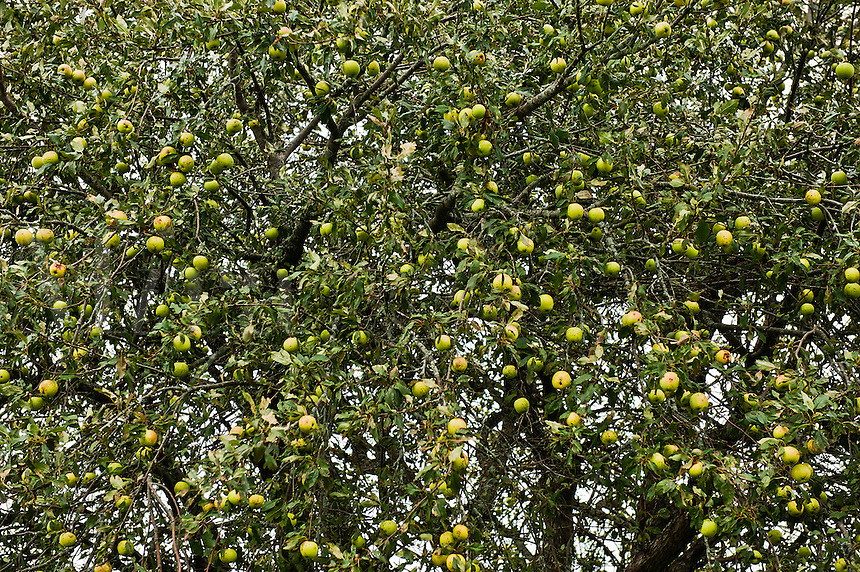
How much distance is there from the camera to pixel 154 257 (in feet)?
14.9

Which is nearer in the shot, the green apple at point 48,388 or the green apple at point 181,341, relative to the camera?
the green apple at point 181,341

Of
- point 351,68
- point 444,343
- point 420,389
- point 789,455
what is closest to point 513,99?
point 351,68

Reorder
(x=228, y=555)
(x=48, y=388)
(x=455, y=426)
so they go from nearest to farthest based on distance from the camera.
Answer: (x=455, y=426) → (x=228, y=555) → (x=48, y=388)

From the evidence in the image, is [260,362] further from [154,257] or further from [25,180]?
[25,180]

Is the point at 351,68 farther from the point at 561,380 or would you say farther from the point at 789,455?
the point at 789,455

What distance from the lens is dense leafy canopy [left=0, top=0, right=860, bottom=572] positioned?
3354mm

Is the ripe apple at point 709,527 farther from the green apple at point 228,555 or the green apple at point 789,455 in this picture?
the green apple at point 228,555

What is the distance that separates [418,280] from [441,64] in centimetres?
121

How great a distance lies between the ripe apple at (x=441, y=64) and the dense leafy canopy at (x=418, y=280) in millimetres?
65

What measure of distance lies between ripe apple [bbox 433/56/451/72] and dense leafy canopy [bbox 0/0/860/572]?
0.06 m

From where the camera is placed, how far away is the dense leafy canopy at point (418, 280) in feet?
11.0

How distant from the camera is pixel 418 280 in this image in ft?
12.5

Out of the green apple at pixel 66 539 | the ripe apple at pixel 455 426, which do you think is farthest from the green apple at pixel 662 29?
the green apple at pixel 66 539

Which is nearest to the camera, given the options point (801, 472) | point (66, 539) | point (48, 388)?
point (801, 472)
